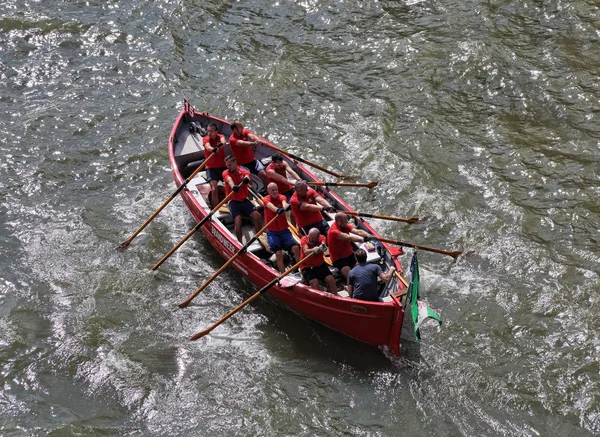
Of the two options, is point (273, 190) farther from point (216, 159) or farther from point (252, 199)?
point (216, 159)

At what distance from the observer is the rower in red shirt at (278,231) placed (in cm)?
1392

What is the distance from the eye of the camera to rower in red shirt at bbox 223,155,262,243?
14.8m

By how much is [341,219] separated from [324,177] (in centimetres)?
504

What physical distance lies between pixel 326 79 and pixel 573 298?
10838mm

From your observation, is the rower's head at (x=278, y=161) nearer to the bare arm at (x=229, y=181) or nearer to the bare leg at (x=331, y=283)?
the bare arm at (x=229, y=181)

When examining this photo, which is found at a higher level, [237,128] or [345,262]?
[237,128]

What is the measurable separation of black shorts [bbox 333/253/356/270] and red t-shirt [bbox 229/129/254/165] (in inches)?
168

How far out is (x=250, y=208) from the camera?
1505 cm

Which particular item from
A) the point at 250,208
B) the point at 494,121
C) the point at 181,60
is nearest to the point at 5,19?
the point at 181,60

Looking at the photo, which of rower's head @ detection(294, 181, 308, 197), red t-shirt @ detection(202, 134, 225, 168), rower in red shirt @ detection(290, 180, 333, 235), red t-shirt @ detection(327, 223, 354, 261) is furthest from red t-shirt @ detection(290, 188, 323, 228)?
red t-shirt @ detection(202, 134, 225, 168)

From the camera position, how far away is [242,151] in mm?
16297

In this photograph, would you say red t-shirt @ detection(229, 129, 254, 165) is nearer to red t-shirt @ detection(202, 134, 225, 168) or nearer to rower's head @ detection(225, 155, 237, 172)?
red t-shirt @ detection(202, 134, 225, 168)

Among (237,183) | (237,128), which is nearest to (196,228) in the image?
(237,183)

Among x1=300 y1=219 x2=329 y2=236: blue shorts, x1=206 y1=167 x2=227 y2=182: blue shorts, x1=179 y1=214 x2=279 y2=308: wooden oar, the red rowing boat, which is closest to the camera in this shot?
the red rowing boat
